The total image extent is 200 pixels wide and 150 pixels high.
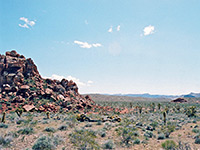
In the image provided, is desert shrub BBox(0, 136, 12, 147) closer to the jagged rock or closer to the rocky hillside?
the rocky hillside

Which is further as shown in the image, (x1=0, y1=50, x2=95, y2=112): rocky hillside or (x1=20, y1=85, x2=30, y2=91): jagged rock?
(x1=20, y1=85, x2=30, y2=91): jagged rock

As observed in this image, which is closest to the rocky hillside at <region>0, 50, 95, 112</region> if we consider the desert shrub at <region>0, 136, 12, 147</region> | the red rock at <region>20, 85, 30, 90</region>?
the red rock at <region>20, 85, 30, 90</region>

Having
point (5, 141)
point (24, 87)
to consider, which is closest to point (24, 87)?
point (24, 87)

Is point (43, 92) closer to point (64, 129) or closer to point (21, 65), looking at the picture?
point (21, 65)

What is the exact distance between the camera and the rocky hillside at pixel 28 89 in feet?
101

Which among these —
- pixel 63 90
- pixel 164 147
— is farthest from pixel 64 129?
pixel 63 90

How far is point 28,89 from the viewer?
34875mm

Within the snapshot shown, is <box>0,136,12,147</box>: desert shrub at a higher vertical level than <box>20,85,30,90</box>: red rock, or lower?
lower

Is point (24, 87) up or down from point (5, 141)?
up

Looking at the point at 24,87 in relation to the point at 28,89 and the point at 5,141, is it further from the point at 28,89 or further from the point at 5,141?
the point at 5,141

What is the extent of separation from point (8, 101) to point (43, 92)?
8.18 meters

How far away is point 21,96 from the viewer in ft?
107

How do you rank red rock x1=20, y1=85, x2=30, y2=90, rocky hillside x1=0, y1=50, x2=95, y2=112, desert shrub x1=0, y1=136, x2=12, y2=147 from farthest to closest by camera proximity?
red rock x1=20, y1=85, x2=30, y2=90
rocky hillside x1=0, y1=50, x2=95, y2=112
desert shrub x1=0, y1=136, x2=12, y2=147

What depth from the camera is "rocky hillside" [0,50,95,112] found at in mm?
30641
